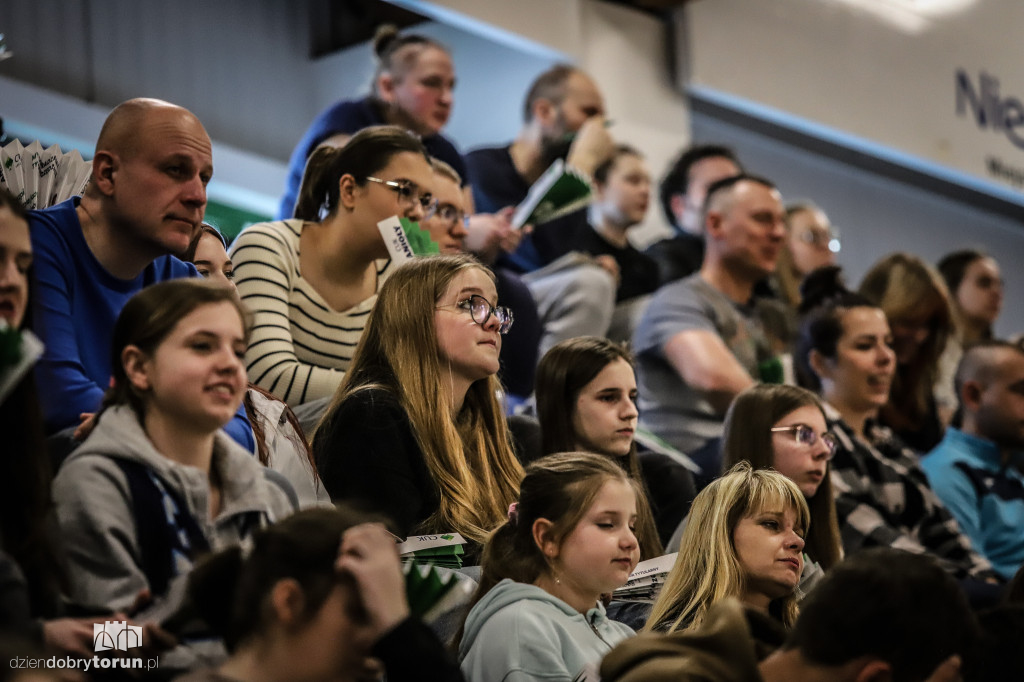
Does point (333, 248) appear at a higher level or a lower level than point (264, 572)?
higher

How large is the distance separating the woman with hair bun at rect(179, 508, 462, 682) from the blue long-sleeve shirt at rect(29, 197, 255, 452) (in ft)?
1.91

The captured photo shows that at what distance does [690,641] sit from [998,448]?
2.92m

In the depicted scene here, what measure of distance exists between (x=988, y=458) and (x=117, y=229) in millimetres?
3052

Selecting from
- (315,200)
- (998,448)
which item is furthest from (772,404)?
(998,448)

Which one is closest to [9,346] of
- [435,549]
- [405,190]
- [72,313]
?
[72,313]

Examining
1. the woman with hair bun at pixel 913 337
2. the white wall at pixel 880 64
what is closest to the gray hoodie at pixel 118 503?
the woman with hair bun at pixel 913 337

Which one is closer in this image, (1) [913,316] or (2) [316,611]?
(2) [316,611]

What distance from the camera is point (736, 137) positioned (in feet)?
23.8

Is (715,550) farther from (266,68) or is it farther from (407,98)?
(266,68)

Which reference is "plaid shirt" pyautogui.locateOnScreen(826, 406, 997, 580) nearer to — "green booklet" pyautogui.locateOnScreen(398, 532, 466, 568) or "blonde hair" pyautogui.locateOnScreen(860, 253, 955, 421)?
"blonde hair" pyautogui.locateOnScreen(860, 253, 955, 421)

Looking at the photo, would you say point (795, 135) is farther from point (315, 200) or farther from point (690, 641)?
point (690, 641)

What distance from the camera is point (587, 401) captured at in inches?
122

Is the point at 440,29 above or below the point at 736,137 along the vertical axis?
above

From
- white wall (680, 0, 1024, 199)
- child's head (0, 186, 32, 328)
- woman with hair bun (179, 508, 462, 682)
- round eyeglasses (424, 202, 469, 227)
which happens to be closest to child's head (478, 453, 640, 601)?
woman with hair bun (179, 508, 462, 682)
